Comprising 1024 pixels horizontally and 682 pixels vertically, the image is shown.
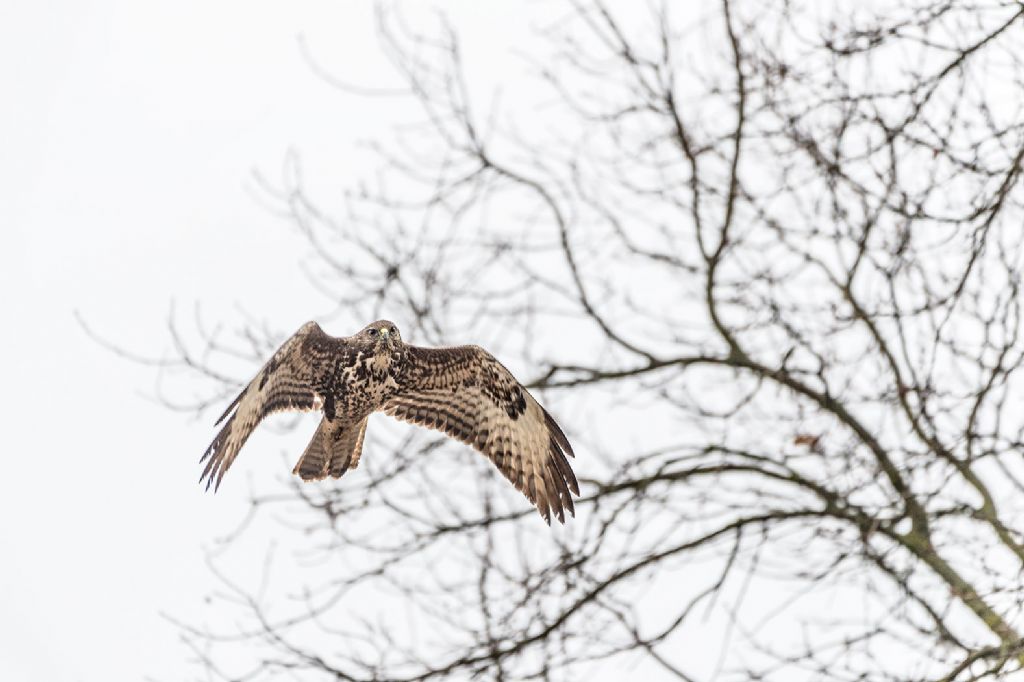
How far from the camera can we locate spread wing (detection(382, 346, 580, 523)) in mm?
7363

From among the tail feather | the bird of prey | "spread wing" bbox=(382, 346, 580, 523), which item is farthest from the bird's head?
the tail feather

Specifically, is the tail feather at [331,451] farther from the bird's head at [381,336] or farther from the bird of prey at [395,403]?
the bird's head at [381,336]

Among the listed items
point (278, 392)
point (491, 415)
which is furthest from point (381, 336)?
point (491, 415)

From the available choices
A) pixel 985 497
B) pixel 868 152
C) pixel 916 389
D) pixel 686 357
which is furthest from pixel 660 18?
pixel 985 497

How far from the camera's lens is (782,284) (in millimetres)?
8570

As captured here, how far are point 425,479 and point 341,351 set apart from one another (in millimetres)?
1380

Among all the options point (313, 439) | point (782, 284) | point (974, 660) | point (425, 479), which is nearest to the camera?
point (974, 660)

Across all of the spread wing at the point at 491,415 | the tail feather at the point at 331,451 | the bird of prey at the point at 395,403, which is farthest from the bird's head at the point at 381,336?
the tail feather at the point at 331,451

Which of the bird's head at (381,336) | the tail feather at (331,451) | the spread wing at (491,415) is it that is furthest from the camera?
the spread wing at (491,415)

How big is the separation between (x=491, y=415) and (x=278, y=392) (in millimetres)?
1234

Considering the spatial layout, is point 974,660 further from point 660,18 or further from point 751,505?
point 660,18

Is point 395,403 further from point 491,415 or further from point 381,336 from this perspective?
point 381,336

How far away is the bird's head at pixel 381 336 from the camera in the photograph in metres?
6.79

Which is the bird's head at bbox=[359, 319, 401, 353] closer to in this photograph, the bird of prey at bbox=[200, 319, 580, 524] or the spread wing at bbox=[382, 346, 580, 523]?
the bird of prey at bbox=[200, 319, 580, 524]
